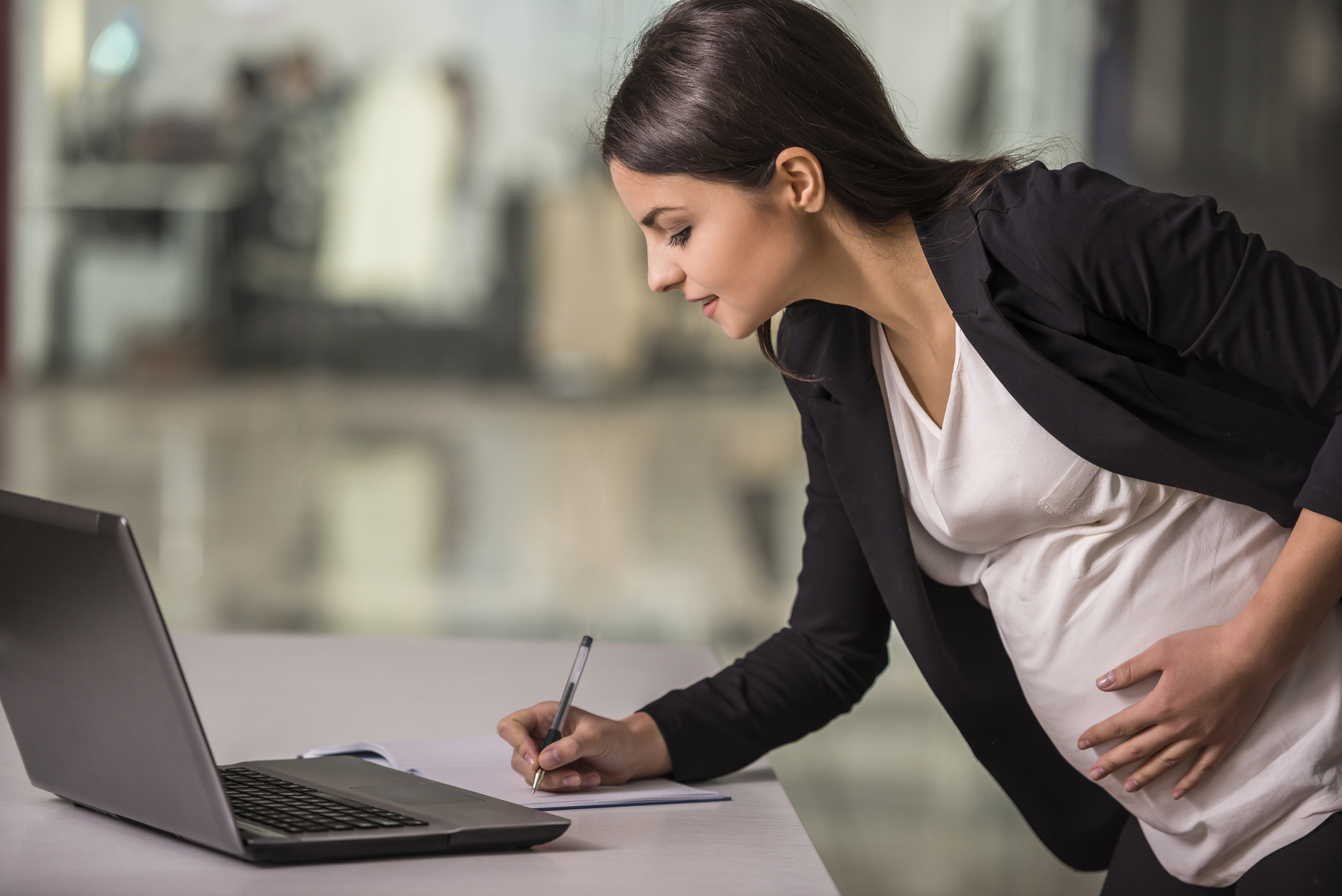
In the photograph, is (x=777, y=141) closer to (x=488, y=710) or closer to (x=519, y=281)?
(x=488, y=710)

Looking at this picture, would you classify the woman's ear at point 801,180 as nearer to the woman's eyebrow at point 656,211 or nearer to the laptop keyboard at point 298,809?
the woman's eyebrow at point 656,211

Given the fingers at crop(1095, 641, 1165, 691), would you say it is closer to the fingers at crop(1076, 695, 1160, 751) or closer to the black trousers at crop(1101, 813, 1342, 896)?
the fingers at crop(1076, 695, 1160, 751)

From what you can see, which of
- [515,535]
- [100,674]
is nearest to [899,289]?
[100,674]

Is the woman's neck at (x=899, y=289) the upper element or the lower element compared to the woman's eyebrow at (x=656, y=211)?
lower

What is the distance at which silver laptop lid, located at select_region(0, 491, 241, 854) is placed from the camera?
593 mm

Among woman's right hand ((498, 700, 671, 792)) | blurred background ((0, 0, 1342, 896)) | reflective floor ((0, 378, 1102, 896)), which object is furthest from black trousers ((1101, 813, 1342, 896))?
blurred background ((0, 0, 1342, 896))

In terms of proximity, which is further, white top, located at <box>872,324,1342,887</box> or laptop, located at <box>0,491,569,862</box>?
white top, located at <box>872,324,1342,887</box>

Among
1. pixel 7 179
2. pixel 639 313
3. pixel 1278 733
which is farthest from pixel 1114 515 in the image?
pixel 7 179

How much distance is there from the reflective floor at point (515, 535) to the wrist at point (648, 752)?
4.13 ft

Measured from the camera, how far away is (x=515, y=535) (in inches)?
174

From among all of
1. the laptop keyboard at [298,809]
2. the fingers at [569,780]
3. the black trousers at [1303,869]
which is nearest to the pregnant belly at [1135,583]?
the black trousers at [1303,869]

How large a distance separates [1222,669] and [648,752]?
1.26 feet

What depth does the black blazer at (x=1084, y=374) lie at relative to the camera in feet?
2.73

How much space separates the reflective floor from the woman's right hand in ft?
4.15
